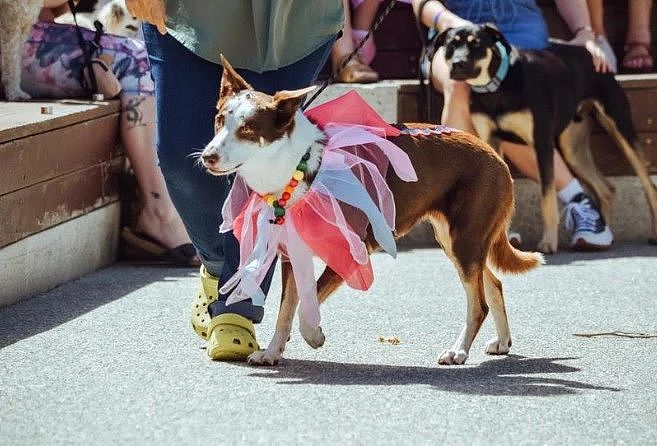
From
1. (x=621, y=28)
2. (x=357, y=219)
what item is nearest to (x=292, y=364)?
(x=357, y=219)

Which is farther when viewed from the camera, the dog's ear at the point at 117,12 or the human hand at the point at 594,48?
the human hand at the point at 594,48

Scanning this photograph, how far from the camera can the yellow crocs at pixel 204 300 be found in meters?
4.75

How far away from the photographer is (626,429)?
361cm

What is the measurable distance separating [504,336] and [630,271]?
2009 millimetres

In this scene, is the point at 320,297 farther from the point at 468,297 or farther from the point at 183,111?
the point at 183,111

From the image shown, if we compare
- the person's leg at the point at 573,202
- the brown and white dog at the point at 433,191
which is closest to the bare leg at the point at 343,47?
the person's leg at the point at 573,202

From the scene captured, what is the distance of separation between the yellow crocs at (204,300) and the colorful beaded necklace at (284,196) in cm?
62

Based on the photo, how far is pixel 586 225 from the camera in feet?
23.9

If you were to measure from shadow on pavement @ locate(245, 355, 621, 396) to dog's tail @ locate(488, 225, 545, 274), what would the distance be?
0.34m

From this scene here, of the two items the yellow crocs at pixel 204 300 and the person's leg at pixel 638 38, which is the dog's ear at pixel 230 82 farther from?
the person's leg at pixel 638 38

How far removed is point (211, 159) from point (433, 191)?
2.78 ft

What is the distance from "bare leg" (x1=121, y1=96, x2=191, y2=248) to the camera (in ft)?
22.4

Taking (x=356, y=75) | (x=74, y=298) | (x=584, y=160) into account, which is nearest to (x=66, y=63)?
(x=74, y=298)

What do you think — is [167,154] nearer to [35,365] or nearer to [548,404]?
[35,365]
